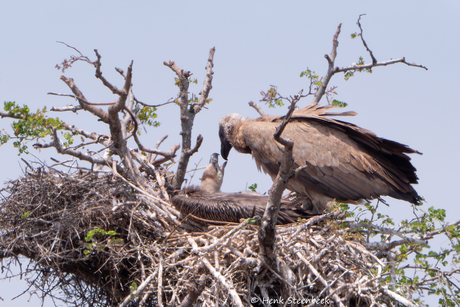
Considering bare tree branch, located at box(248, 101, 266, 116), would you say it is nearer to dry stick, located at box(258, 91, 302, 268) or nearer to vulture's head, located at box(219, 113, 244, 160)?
vulture's head, located at box(219, 113, 244, 160)

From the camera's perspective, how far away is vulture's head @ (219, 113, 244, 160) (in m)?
7.68

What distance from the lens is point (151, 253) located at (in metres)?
→ 5.66

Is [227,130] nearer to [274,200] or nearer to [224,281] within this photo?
[224,281]

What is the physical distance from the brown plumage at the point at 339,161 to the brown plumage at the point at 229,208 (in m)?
0.41

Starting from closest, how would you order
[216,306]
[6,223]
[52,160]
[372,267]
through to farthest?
[216,306], [372,267], [6,223], [52,160]

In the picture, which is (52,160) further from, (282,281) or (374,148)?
(374,148)

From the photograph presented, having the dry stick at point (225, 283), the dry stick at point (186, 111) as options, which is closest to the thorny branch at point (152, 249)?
the dry stick at point (225, 283)

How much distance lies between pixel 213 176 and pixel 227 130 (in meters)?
0.75

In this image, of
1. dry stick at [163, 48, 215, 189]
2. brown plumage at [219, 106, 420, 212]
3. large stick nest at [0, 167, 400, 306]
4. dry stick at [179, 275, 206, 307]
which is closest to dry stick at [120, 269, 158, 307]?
large stick nest at [0, 167, 400, 306]

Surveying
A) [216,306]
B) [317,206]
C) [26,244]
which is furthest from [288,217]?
[26,244]

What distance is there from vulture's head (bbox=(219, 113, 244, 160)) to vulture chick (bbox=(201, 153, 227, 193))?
0.17 m

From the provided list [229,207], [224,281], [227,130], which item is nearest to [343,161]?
[229,207]

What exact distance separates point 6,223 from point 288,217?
3.11 m

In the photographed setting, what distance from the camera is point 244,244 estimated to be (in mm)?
5344
